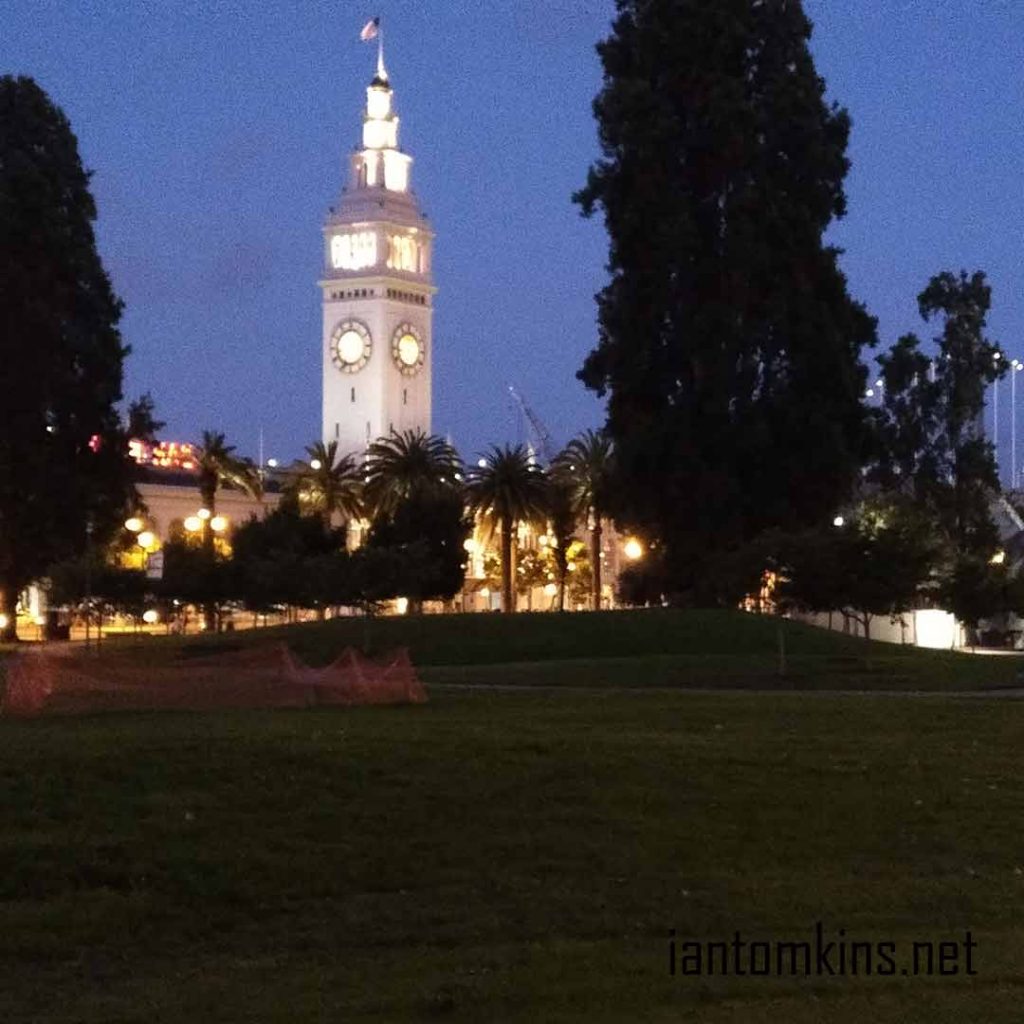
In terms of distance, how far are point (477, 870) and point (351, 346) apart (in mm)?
149733

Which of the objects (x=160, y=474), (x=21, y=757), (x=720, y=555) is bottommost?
(x=21, y=757)

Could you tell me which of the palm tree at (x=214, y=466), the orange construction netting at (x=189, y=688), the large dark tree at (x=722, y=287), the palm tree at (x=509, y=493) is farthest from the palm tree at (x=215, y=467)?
the orange construction netting at (x=189, y=688)

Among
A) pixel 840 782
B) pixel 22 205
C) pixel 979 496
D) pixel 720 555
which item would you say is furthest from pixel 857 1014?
pixel 979 496

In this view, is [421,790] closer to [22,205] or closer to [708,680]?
[708,680]

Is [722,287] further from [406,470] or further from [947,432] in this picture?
[406,470]

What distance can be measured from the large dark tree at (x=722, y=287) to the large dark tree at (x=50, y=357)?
1819 centimetres

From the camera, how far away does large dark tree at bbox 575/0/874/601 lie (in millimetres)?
66312

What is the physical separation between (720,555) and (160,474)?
7673 cm

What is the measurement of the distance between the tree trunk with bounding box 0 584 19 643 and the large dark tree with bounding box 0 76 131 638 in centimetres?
5

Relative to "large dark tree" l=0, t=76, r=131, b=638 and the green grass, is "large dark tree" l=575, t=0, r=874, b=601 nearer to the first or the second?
the green grass

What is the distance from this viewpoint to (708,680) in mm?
42688

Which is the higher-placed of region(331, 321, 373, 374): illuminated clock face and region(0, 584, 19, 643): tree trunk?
region(331, 321, 373, 374): illuminated clock face

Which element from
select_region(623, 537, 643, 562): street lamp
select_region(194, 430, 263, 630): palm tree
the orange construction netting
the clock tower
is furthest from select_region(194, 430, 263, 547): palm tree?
the orange construction netting

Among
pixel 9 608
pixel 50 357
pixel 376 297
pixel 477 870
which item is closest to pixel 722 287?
pixel 50 357
